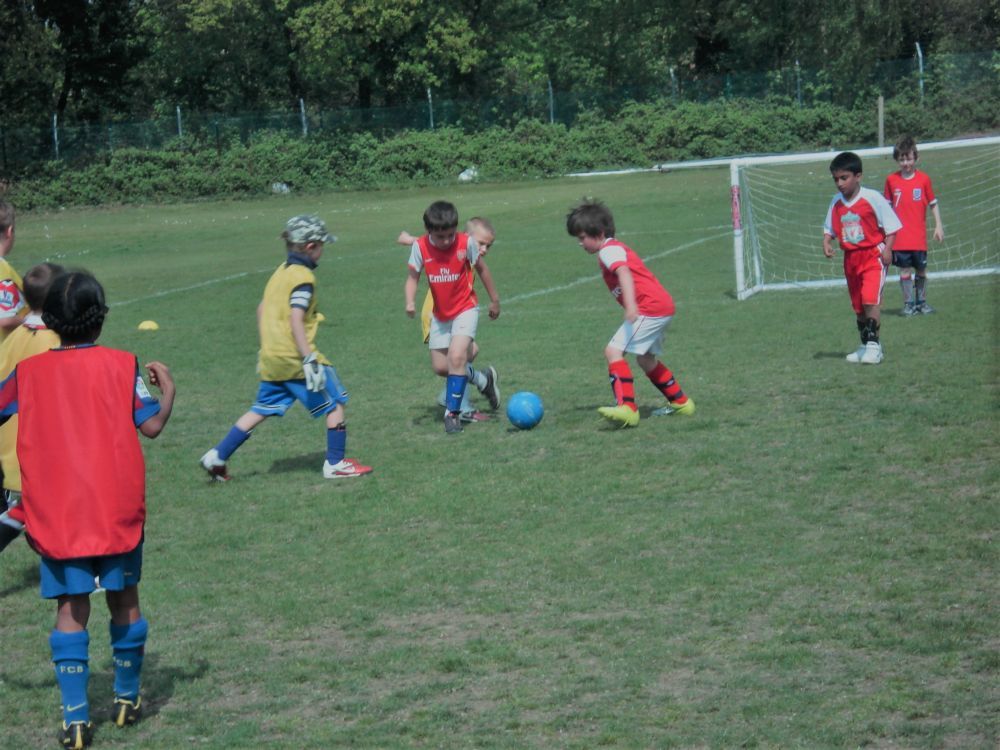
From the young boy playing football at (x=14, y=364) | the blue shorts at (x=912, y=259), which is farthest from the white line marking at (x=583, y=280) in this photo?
the young boy playing football at (x=14, y=364)

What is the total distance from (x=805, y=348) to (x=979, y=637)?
753 centimetres

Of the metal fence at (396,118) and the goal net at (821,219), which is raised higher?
the metal fence at (396,118)

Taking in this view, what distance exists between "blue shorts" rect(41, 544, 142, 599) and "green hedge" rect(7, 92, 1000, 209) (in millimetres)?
38882

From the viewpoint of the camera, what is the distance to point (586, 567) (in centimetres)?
643

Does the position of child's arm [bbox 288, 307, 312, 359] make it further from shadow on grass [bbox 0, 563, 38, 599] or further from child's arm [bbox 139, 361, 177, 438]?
child's arm [bbox 139, 361, 177, 438]

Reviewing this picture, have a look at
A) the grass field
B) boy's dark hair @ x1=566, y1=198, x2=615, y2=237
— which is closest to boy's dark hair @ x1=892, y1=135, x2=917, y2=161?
the grass field

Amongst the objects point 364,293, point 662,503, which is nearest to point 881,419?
point 662,503

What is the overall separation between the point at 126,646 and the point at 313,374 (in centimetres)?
347

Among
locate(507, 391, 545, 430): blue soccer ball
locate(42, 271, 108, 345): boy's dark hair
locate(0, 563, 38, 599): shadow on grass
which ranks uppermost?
locate(42, 271, 108, 345): boy's dark hair

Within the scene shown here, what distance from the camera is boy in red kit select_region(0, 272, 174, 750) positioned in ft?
15.4

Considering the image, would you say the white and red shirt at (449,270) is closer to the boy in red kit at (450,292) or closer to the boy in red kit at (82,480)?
the boy in red kit at (450,292)

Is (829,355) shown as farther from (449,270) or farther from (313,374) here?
(313,374)

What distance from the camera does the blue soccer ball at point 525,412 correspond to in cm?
959

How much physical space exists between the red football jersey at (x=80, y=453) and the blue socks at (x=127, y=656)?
0.33 meters
